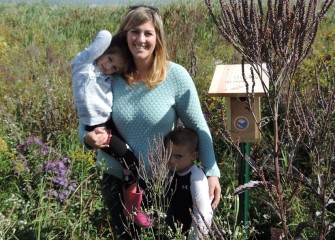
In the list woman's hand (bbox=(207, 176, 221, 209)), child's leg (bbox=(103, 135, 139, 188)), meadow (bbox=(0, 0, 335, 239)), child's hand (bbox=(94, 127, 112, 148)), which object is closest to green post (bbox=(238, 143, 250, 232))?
meadow (bbox=(0, 0, 335, 239))

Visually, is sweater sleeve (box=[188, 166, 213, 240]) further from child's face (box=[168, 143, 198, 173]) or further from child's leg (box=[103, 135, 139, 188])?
child's leg (box=[103, 135, 139, 188])

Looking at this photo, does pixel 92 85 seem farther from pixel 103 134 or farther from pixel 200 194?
pixel 200 194

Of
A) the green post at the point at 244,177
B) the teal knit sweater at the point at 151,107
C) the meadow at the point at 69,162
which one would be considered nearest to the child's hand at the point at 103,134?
the teal knit sweater at the point at 151,107

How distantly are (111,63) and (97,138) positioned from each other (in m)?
0.45

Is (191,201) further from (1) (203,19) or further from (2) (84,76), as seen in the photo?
(1) (203,19)

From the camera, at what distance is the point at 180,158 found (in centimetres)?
336

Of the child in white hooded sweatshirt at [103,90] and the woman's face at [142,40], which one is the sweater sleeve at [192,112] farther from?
the child in white hooded sweatshirt at [103,90]

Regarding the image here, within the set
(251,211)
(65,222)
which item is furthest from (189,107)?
(251,211)

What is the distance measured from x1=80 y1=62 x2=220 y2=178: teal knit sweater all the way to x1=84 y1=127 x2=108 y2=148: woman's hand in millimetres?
90

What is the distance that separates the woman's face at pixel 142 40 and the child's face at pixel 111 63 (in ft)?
0.33

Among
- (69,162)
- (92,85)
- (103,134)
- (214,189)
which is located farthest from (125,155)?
(69,162)

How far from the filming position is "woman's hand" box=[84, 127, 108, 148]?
10.6 ft

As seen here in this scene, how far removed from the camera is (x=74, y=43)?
967 cm

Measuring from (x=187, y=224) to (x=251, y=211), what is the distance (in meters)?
1.26
